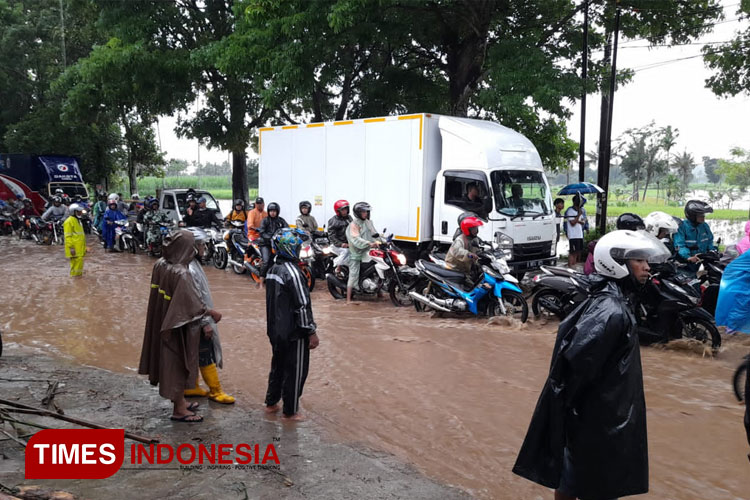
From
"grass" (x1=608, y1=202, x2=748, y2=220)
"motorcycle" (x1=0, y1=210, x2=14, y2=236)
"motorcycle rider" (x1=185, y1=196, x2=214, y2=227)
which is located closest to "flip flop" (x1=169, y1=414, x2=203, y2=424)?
"motorcycle rider" (x1=185, y1=196, x2=214, y2=227)

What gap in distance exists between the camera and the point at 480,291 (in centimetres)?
901

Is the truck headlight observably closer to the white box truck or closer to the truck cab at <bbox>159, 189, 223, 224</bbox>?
the white box truck

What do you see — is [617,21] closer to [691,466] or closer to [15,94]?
[691,466]

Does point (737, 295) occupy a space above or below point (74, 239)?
below

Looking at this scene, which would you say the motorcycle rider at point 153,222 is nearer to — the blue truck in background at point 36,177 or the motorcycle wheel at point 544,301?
the blue truck in background at point 36,177

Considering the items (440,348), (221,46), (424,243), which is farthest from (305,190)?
(440,348)

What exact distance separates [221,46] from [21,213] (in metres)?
10.8

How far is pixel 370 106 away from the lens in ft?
64.5

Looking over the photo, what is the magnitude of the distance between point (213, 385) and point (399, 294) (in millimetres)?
5264

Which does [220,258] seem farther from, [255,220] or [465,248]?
[465,248]

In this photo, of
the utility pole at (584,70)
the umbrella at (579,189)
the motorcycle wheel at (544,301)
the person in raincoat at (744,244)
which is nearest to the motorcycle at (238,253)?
the motorcycle wheel at (544,301)

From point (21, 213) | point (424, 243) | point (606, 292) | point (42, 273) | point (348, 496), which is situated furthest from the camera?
point (21, 213)

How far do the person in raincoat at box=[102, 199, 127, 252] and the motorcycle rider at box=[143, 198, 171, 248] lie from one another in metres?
1.12


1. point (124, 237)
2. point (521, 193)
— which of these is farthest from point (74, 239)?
point (521, 193)
